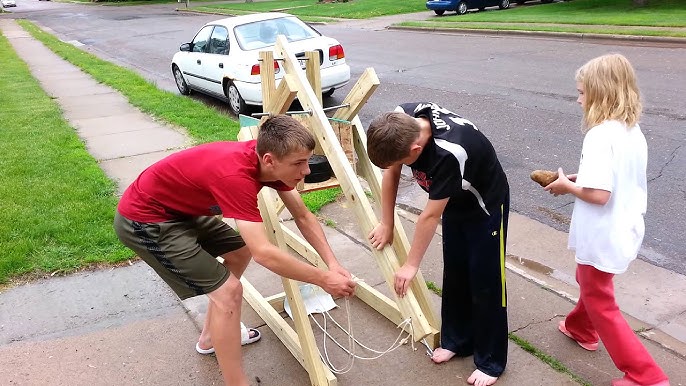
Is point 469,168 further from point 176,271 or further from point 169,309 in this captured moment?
point 169,309

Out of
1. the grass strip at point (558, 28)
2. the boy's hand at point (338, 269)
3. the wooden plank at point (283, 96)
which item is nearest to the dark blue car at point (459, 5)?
the grass strip at point (558, 28)

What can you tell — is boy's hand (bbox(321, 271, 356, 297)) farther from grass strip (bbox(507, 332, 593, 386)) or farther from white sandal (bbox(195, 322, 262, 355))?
grass strip (bbox(507, 332, 593, 386))

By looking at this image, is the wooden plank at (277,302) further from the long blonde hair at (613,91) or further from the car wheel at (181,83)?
the car wheel at (181,83)

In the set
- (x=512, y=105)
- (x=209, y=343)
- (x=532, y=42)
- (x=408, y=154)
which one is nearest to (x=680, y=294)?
(x=408, y=154)

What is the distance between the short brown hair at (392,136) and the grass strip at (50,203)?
272 centimetres

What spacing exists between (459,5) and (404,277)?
76.7 ft

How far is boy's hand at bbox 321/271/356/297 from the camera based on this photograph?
8.46ft

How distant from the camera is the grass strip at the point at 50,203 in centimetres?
450

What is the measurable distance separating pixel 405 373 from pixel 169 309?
162 centimetres

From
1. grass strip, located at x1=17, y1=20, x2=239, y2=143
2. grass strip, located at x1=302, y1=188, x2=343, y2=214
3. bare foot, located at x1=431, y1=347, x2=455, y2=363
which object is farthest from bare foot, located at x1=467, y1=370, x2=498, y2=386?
grass strip, located at x1=17, y1=20, x2=239, y2=143

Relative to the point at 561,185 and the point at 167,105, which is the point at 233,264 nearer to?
the point at 561,185

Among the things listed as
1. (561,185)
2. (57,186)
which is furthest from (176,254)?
(57,186)

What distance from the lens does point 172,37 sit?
71.9 ft

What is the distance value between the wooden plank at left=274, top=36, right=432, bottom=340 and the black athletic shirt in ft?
1.20
